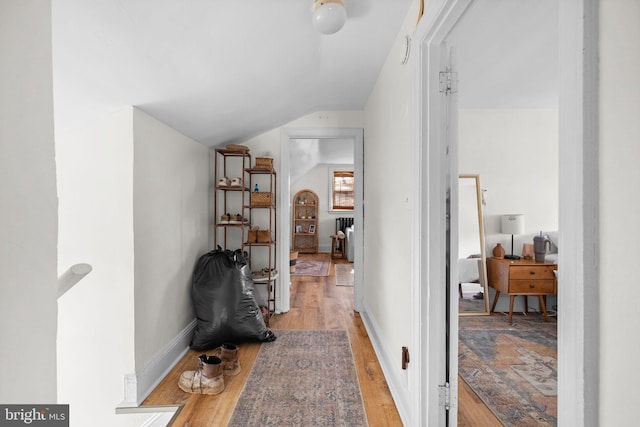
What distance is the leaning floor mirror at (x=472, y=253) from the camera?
3.14 m

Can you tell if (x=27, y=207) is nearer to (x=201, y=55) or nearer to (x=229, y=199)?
(x=201, y=55)

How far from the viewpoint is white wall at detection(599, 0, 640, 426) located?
48 cm

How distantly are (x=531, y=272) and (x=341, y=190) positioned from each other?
219 inches

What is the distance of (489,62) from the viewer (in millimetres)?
2248

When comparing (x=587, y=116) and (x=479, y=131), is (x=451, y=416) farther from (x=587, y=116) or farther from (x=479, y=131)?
(x=479, y=131)

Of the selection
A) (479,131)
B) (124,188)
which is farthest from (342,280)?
(124,188)

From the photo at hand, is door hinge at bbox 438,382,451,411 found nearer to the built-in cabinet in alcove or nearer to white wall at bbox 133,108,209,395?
white wall at bbox 133,108,209,395

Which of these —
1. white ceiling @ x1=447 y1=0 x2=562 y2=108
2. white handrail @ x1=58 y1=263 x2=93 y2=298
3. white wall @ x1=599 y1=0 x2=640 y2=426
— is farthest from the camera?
white ceiling @ x1=447 y1=0 x2=562 y2=108

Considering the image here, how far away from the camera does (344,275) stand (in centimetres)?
530

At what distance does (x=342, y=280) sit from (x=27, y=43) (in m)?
4.67

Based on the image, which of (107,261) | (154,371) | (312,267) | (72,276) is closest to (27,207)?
(72,276)

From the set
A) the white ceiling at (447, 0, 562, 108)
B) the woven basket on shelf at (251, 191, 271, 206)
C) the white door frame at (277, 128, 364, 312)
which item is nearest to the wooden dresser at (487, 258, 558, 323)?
the white door frame at (277, 128, 364, 312)

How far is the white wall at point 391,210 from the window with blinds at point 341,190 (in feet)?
16.8

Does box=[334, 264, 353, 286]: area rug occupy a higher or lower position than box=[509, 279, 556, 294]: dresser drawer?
lower
